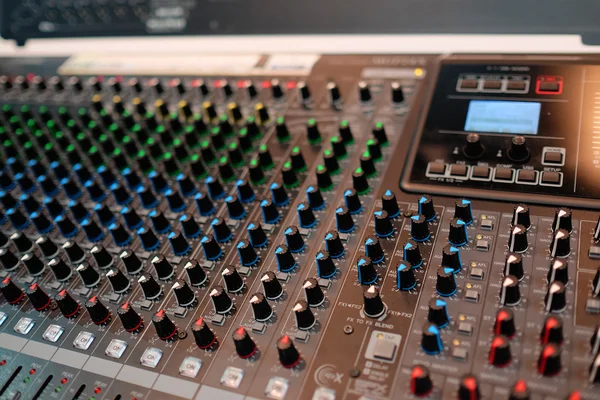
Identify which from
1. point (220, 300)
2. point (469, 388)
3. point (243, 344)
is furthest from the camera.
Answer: point (220, 300)

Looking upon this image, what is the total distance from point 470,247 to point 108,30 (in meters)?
1.98

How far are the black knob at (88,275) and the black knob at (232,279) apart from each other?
14.9 inches

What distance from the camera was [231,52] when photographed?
2506mm

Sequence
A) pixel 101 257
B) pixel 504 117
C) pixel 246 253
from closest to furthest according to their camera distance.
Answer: pixel 246 253 → pixel 101 257 → pixel 504 117

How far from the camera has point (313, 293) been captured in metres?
1.40

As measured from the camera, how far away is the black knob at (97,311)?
1.48 metres

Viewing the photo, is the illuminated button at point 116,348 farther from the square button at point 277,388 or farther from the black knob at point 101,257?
the square button at point 277,388

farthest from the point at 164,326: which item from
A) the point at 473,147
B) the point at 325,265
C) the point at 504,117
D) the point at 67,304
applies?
the point at 504,117

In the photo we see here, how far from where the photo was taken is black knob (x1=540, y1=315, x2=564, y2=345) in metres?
1.18

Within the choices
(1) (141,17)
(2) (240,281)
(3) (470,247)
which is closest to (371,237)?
(3) (470,247)

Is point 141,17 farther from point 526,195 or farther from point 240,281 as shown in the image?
point 526,195

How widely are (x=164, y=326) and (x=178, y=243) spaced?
273 millimetres

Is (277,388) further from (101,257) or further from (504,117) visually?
(504,117)

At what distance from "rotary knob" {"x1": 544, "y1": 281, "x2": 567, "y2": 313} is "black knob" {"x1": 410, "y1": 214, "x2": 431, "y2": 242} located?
33 centimetres
